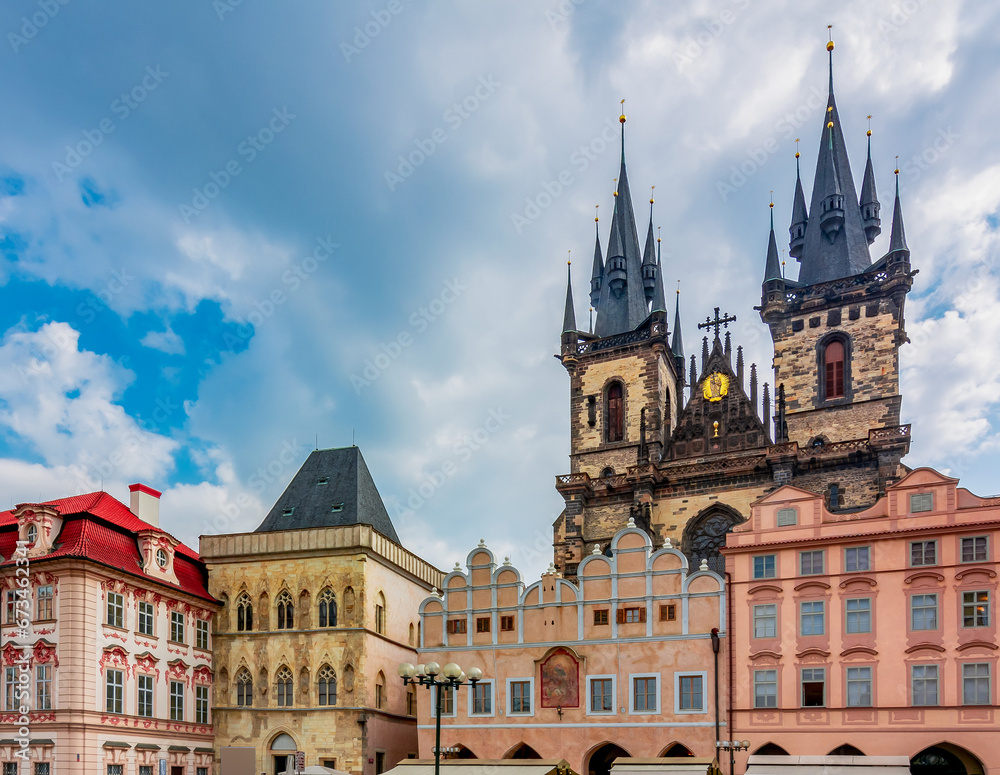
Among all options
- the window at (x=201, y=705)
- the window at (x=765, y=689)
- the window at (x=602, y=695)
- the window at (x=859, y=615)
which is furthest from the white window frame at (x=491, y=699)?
the window at (x=859, y=615)

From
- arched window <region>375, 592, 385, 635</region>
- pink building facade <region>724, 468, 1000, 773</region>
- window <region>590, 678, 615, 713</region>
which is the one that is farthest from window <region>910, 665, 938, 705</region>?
arched window <region>375, 592, 385, 635</region>

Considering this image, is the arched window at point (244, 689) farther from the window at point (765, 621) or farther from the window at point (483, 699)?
the window at point (765, 621)

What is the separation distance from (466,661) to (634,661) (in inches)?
234

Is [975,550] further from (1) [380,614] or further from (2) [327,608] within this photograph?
(2) [327,608]

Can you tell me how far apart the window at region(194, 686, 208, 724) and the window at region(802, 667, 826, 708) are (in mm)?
21805

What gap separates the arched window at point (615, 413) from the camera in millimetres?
46562

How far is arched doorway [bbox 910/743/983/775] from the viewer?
25.0m

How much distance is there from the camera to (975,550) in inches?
1022

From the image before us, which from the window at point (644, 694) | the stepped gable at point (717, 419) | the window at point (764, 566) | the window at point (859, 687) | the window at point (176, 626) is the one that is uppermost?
the stepped gable at point (717, 419)

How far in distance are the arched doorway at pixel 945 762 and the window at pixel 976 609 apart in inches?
136

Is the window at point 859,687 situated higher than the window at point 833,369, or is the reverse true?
the window at point 833,369

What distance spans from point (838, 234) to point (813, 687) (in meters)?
27.1

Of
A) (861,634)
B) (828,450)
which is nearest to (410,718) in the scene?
(861,634)

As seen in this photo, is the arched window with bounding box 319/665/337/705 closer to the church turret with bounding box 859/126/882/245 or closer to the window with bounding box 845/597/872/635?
the window with bounding box 845/597/872/635
